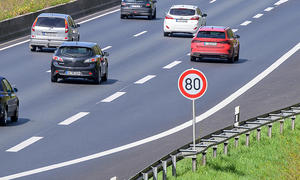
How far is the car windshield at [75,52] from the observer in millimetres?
33312

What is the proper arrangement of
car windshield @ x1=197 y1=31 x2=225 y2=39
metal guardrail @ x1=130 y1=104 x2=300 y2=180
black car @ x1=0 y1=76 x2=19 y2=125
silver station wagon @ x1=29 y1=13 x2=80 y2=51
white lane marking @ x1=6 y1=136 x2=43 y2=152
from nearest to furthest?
1. metal guardrail @ x1=130 y1=104 x2=300 y2=180
2. white lane marking @ x1=6 y1=136 x2=43 y2=152
3. black car @ x1=0 y1=76 x2=19 y2=125
4. car windshield @ x1=197 y1=31 x2=225 y2=39
5. silver station wagon @ x1=29 y1=13 x2=80 y2=51

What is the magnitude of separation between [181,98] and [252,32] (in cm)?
1929

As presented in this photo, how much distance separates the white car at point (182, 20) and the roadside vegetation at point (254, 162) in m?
23.4

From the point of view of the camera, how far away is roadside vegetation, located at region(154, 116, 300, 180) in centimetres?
1855

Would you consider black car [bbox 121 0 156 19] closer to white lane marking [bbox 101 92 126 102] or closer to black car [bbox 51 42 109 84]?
black car [bbox 51 42 109 84]

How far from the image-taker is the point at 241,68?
39.2 m

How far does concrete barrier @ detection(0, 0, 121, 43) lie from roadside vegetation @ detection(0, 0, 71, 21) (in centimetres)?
81

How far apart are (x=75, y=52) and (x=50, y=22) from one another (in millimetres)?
9251

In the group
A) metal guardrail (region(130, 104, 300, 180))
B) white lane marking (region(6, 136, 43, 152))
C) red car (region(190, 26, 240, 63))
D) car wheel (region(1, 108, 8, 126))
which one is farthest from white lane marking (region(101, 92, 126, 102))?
red car (region(190, 26, 240, 63))

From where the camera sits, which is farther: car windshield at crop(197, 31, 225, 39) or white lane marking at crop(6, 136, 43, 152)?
car windshield at crop(197, 31, 225, 39)

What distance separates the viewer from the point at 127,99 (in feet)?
100

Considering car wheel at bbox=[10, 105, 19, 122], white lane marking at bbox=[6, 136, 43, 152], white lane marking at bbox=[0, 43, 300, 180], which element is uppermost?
car wheel at bbox=[10, 105, 19, 122]

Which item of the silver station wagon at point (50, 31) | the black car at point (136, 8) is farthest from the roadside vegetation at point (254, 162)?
the black car at point (136, 8)

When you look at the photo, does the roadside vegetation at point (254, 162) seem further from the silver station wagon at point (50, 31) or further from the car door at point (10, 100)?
the silver station wagon at point (50, 31)
